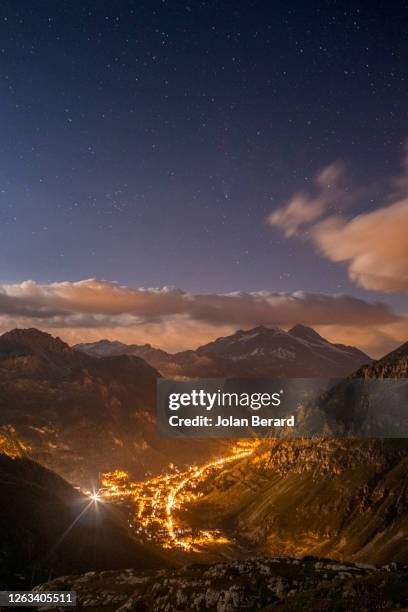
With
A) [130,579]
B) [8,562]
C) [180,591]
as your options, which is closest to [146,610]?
[180,591]

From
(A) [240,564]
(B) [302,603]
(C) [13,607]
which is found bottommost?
(C) [13,607]

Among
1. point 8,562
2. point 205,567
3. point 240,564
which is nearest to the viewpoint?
point 240,564

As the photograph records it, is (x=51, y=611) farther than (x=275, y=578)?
Yes

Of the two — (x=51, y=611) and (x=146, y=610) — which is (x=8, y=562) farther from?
(x=146, y=610)

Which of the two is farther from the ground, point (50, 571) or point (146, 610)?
point (146, 610)

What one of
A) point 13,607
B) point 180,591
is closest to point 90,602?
point 13,607

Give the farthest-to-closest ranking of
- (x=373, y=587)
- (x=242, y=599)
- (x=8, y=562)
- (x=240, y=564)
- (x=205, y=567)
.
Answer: (x=8, y=562), (x=205, y=567), (x=240, y=564), (x=242, y=599), (x=373, y=587)
